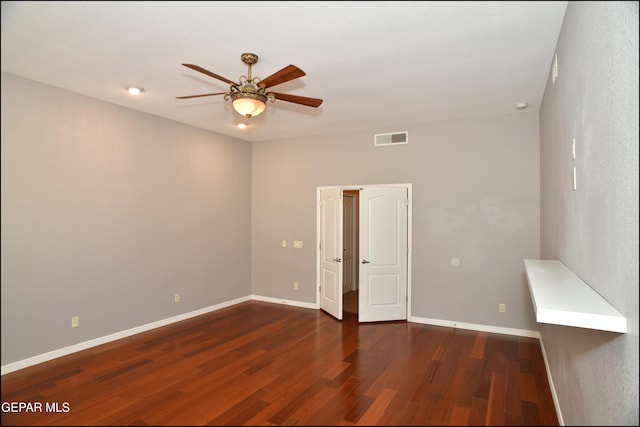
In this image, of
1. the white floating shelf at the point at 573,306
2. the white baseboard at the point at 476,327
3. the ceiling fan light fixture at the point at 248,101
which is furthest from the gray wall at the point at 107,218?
the white baseboard at the point at 476,327

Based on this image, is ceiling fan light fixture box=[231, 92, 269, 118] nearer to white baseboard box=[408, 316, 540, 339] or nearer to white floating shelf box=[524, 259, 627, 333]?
white floating shelf box=[524, 259, 627, 333]

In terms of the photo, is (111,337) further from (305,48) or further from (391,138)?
(391,138)

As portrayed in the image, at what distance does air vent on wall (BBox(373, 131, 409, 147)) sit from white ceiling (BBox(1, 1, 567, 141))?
0.93m

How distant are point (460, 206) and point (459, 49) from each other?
251 centimetres

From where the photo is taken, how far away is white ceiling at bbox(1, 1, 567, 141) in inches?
91.7

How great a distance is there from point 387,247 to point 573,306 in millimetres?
3770

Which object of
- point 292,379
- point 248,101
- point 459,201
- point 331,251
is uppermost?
point 248,101

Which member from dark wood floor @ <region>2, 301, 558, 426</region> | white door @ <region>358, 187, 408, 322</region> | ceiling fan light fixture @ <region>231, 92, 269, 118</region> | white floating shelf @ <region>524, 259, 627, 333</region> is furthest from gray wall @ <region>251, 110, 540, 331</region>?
ceiling fan light fixture @ <region>231, 92, 269, 118</region>

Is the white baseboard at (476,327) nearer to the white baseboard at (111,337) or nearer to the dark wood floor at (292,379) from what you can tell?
the dark wood floor at (292,379)

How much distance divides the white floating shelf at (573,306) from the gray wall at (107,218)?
2464mm

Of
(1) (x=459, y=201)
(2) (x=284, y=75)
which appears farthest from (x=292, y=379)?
(1) (x=459, y=201)

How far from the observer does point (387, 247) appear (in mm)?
5270

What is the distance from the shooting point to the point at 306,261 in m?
6.13

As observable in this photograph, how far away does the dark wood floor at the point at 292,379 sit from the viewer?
240 centimetres
